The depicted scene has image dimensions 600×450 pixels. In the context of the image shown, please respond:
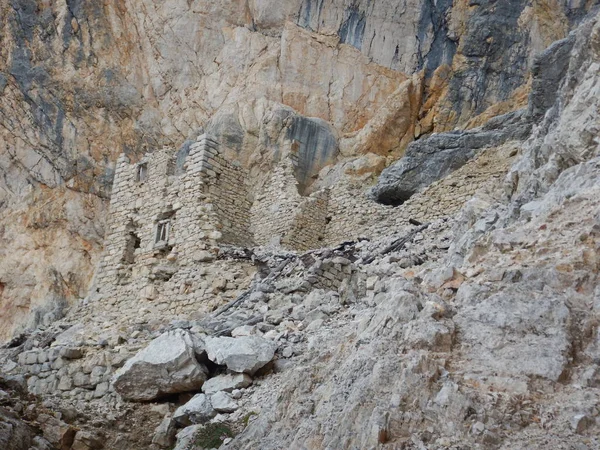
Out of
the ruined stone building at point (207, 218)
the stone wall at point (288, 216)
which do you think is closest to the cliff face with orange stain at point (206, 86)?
the stone wall at point (288, 216)

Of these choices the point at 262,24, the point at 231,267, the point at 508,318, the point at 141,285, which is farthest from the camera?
the point at 262,24

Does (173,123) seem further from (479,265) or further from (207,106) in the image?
(479,265)

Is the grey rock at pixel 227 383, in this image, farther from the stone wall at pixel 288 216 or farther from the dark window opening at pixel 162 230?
the stone wall at pixel 288 216

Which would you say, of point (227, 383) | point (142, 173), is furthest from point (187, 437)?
point (142, 173)

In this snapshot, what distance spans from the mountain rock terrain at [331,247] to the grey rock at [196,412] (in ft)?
0.07

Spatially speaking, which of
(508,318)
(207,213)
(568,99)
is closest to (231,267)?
(207,213)

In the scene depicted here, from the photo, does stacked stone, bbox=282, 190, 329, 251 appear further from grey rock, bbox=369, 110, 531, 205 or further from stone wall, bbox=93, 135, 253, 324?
stone wall, bbox=93, 135, 253, 324

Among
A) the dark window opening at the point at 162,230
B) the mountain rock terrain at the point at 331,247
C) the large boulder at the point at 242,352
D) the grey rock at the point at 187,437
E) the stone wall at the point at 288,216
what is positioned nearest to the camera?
the mountain rock terrain at the point at 331,247

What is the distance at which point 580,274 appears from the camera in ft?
18.7

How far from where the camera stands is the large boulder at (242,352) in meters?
8.25

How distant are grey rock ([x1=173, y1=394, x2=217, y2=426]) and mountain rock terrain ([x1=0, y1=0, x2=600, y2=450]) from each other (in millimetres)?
22

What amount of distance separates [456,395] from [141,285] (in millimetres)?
11637

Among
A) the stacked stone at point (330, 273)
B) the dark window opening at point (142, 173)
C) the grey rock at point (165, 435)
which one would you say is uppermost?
the dark window opening at point (142, 173)

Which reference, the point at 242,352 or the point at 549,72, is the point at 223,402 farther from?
the point at 549,72
